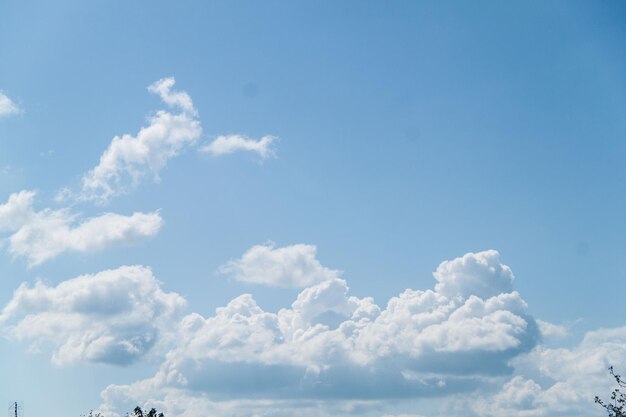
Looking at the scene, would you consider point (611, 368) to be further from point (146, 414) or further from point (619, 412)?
point (146, 414)

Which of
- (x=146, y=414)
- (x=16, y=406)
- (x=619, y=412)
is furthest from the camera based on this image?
(x=146, y=414)

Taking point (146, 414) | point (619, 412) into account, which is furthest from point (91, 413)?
point (619, 412)

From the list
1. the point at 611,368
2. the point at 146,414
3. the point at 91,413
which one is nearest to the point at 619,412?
the point at 611,368

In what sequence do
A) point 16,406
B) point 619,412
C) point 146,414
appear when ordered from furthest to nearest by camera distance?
1. point 146,414
2. point 16,406
3. point 619,412

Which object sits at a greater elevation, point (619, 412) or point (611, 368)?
point (611, 368)

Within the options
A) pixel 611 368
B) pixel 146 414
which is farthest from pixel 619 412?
pixel 146 414

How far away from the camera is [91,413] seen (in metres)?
130

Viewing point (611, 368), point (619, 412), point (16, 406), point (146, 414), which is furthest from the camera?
point (146, 414)

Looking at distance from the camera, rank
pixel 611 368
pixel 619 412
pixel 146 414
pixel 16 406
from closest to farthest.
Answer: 1. pixel 611 368
2. pixel 619 412
3. pixel 16 406
4. pixel 146 414

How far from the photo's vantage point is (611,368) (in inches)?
1859

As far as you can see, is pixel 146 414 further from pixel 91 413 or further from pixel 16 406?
pixel 16 406

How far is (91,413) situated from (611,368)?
109310mm

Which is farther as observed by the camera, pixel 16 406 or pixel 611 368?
pixel 16 406

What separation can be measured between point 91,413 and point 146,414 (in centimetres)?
1190
